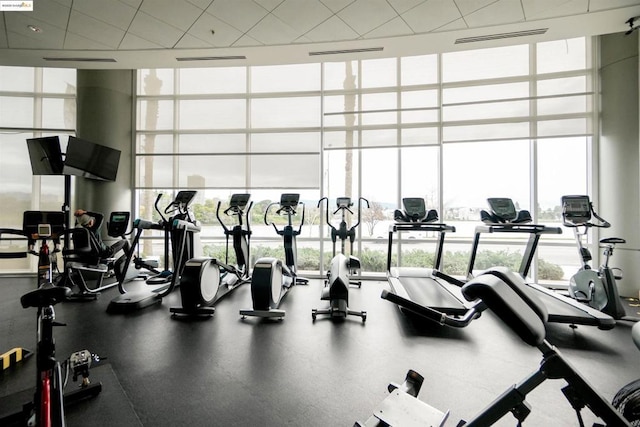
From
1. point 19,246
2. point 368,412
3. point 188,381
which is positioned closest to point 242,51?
point 188,381

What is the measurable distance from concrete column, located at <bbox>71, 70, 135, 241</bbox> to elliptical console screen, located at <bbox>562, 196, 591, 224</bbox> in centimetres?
841

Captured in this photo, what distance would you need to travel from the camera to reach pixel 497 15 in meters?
3.21

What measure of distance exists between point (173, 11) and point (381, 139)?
405cm

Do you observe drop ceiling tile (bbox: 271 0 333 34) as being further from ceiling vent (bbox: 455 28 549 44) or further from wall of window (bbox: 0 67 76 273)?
wall of window (bbox: 0 67 76 273)

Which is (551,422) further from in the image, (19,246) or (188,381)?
(19,246)

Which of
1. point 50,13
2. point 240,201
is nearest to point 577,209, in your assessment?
point 240,201

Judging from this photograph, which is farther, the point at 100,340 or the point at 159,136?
the point at 159,136

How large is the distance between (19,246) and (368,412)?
784 cm

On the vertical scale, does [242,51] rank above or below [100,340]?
above

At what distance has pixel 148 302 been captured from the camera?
145 inches

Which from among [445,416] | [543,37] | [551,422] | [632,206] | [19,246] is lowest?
[551,422]

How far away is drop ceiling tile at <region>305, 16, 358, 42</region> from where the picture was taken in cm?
340

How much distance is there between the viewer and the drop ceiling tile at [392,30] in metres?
3.38

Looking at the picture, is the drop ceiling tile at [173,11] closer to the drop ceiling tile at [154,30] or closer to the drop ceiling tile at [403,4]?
the drop ceiling tile at [154,30]
